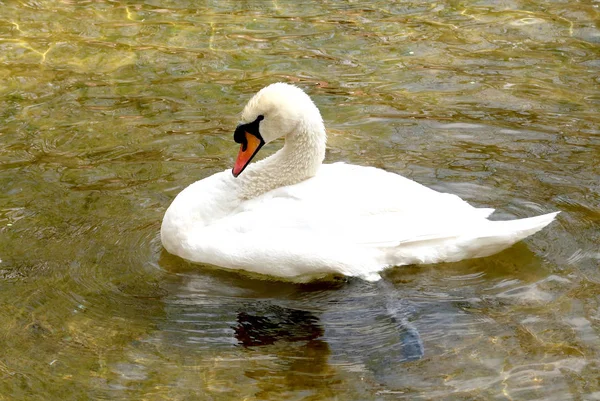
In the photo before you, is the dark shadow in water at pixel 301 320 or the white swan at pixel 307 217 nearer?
the dark shadow in water at pixel 301 320

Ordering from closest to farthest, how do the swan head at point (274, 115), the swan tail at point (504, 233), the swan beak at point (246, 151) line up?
1. the swan tail at point (504, 233)
2. the swan head at point (274, 115)
3. the swan beak at point (246, 151)

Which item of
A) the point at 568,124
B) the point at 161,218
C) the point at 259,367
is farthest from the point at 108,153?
the point at 568,124

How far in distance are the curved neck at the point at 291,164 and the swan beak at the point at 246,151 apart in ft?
0.35

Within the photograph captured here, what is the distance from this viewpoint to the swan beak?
19.9ft

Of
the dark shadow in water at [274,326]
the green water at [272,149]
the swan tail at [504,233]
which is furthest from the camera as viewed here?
the swan tail at [504,233]

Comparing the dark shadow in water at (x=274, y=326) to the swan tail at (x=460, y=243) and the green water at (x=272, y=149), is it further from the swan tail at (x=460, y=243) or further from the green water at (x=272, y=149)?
the swan tail at (x=460, y=243)

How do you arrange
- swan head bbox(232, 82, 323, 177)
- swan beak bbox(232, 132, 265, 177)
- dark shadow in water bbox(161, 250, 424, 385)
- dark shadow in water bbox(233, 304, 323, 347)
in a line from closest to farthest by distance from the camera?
1. dark shadow in water bbox(161, 250, 424, 385)
2. dark shadow in water bbox(233, 304, 323, 347)
3. swan head bbox(232, 82, 323, 177)
4. swan beak bbox(232, 132, 265, 177)

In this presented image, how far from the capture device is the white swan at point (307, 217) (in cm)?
567

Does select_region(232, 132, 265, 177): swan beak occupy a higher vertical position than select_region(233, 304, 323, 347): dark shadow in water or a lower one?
higher

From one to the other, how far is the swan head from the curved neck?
0.05 metres

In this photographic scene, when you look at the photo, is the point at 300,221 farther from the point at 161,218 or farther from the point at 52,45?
the point at 52,45

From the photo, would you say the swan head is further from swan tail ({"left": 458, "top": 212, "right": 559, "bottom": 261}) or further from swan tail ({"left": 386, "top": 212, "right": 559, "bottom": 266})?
swan tail ({"left": 458, "top": 212, "right": 559, "bottom": 261})

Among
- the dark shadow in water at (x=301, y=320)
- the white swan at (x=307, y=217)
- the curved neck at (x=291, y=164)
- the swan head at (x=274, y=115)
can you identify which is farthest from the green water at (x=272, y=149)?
the swan head at (x=274, y=115)

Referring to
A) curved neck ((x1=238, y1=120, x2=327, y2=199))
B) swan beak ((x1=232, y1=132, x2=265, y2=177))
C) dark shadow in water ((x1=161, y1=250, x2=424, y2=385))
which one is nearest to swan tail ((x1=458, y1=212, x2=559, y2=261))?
dark shadow in water ((x1=161, y1=250, x2=424, y2=385))
